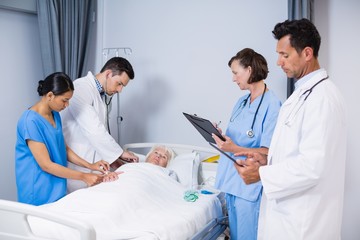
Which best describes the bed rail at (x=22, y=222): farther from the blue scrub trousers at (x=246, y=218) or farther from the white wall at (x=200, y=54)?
the white wall at (x=200, y=54)

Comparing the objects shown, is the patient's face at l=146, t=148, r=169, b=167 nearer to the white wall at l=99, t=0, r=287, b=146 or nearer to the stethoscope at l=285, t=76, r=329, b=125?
the white wall at l=99, t=0, r=287, b=146

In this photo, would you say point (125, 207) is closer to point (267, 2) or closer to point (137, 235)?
point (137, 235)

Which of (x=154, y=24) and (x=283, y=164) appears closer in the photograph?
(x=283, y=164)

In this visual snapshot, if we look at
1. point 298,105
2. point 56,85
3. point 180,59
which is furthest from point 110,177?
point 180,59

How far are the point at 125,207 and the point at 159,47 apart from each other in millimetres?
1761

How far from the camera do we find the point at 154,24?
3.22m

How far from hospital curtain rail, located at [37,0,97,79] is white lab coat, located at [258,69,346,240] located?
201 cm

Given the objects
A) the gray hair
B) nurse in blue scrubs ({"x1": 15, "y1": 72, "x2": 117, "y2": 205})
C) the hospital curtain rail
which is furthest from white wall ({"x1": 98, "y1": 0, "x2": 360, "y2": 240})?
nurse in blue scrubs ({"x1": 15, "y1": 72, "x2": 117, "y2": 205})

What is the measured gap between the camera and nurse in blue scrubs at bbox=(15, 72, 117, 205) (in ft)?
6.39

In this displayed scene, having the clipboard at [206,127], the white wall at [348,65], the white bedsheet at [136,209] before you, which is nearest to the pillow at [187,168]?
the white bedsheet at [136,209]

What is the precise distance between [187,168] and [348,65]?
131 cm

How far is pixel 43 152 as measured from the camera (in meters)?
1.95

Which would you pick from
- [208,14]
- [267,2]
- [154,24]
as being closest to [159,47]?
[154,24]

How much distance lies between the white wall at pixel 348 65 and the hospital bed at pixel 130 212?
0.97 m
